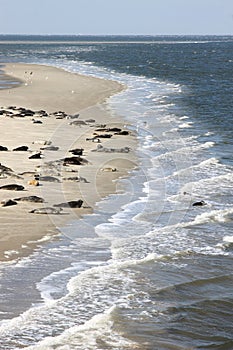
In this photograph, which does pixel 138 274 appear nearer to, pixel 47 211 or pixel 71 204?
pixel 47 211

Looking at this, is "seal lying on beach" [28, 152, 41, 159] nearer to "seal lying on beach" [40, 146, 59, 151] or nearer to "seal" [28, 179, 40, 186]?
"seal lying on beach" [40, 146, 59, 151]

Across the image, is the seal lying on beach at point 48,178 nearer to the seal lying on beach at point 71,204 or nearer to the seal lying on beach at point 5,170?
the seal lying on beach at point 5,170

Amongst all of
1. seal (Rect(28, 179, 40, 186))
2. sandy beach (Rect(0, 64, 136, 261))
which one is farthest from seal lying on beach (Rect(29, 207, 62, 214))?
seal (Rect(28, 179, 40, 186))

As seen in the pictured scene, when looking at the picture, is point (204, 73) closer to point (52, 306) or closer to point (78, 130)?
point (78, 130)

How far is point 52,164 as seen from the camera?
63.9 ft

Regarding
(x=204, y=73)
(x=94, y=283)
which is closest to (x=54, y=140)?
(x=94, y=283)

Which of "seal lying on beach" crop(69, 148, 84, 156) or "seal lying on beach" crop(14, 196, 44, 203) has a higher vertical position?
"seal lying on beach" crop(14, 196, 44, 203)

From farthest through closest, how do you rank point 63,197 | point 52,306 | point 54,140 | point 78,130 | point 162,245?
point 78,130, point 54,140, point 63,197, point 162,245, point 52,306

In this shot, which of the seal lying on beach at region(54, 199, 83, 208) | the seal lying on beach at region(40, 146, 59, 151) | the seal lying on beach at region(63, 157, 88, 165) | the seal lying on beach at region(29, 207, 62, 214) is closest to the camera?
the seal lying on beach at region(29, 207, 62, 214)

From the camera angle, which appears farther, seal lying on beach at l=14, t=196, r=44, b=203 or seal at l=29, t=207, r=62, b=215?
seal lying on beach at l=14, t=196, r=44, b=203

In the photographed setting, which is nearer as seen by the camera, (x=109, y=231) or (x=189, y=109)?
(x=109, y=231)

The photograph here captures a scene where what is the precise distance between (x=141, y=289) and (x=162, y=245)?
8.24 ft

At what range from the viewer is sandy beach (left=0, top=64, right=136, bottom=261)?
14203mm

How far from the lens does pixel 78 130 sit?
91.0 feet
